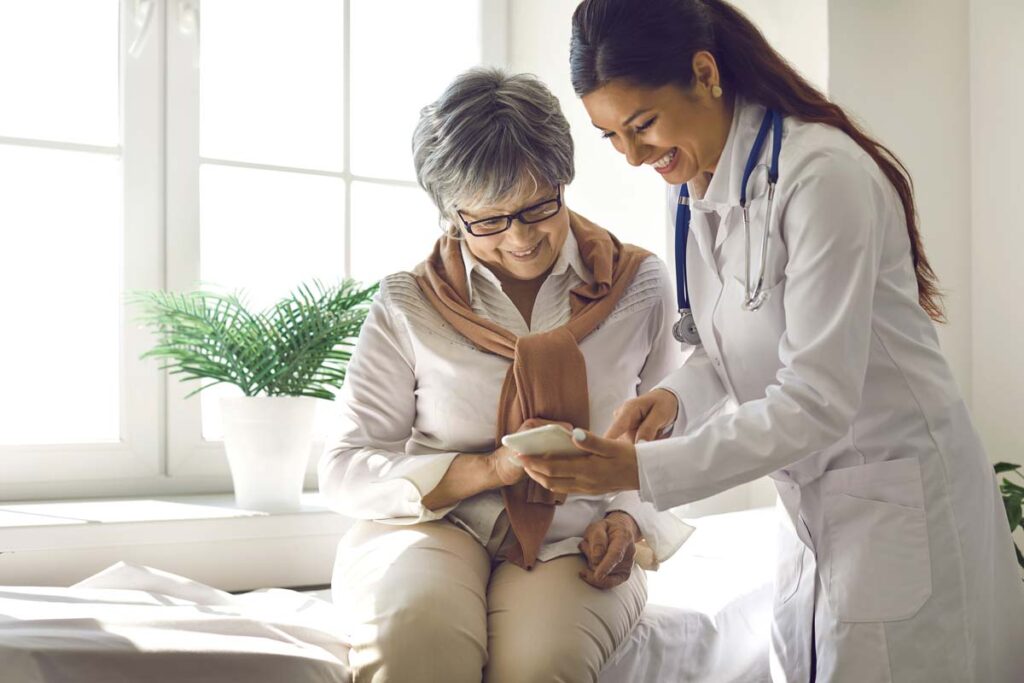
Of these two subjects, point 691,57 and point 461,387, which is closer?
point 691,57

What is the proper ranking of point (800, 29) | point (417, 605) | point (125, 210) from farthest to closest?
point (800, 29)
point (125, 210)
point (417, 605)

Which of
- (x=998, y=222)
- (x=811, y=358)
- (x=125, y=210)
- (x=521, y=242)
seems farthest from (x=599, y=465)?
(x=998, y=222)

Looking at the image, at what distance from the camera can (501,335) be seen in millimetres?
1728

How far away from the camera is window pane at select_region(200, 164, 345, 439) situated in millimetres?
2471

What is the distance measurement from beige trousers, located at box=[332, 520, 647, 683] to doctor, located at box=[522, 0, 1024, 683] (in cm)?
25

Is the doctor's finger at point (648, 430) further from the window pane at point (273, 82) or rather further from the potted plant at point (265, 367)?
the window pane at point (273, 82)

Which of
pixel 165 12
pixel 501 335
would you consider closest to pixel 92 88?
pixel 165 12

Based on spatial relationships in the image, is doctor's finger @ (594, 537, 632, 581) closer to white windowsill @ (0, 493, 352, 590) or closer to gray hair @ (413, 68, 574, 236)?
gray hair @ (413, 68, 574, 236)

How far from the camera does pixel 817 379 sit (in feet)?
4.08

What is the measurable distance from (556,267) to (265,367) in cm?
70

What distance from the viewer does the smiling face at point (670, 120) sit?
4.54ft

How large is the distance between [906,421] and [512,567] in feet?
2.19

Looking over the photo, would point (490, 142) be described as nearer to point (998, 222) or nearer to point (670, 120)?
point (670, 120)

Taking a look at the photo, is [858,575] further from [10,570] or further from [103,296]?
[103,296]
